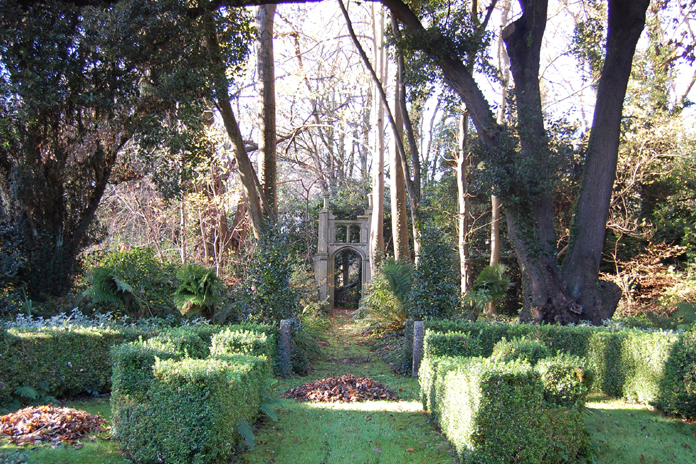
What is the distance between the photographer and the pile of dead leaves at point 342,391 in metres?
6.39

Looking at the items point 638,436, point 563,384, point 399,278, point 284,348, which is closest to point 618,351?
point 638,436

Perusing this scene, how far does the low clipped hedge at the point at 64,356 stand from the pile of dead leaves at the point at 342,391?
818 millimetres

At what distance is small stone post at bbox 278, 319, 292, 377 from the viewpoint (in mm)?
7859

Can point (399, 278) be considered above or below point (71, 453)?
above

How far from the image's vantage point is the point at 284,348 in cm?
788

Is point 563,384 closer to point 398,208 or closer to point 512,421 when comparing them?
point 512,421

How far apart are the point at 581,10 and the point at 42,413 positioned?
59.0 feet

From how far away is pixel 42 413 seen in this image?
181 inches

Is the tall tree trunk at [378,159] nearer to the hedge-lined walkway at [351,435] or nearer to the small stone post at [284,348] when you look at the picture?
the small stone post at [284,348]

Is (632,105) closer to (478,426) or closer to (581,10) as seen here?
(581,10)

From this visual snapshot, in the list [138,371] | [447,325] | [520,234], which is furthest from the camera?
[520,234]

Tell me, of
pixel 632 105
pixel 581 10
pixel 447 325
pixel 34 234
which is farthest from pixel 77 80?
pixel 581 10

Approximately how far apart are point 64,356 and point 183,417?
3.41 metres

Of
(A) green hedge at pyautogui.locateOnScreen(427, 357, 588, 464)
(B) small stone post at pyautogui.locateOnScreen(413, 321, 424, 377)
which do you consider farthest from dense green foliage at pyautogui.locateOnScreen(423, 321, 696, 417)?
(A) green hedge at pyautogui.locateOnScreen(427, 357, 588, 464)
